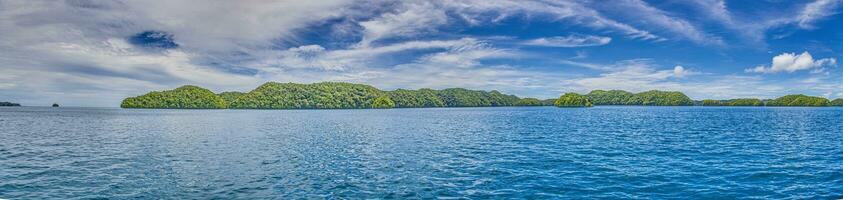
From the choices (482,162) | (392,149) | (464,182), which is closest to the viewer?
(464,182)

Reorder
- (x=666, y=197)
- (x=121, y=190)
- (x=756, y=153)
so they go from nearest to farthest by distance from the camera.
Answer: (x=666, y=197) < (x=121, y=190) < (x=756, y=153)

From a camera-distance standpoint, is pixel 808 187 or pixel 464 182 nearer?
pixel 808 187

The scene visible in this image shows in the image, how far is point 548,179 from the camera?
92.2 ft

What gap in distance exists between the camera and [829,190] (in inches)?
970

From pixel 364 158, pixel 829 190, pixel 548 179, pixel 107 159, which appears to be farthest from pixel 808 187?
pixel 107 159

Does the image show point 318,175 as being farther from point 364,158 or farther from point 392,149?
point 392,149

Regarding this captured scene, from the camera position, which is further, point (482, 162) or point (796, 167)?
point (482, 162)

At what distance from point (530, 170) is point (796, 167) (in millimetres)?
18722

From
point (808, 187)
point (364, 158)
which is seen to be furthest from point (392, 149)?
point (808, 187)

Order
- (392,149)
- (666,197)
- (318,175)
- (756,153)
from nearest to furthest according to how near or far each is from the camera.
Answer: (666,197)
(318,175)
(756,153)
(392,149)

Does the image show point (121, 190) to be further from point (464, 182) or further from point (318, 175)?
point (464, 182)

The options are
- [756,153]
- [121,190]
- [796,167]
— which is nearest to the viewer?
[121,190]

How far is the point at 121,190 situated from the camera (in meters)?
24.7

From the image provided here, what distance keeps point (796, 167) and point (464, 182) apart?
24181 millimetres
